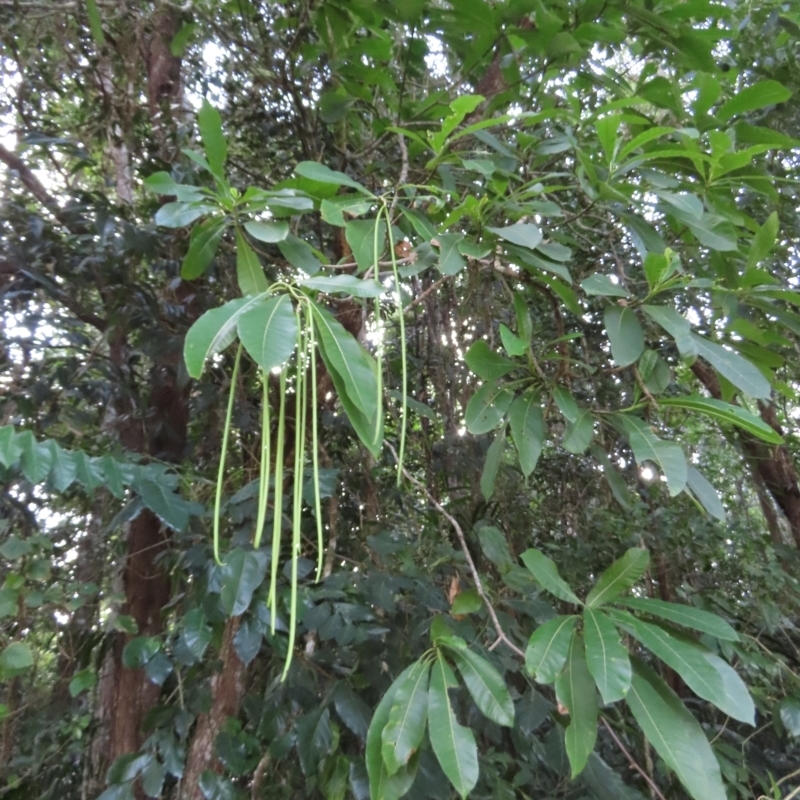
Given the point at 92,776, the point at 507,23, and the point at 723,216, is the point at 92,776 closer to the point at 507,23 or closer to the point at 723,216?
the point at 723,216

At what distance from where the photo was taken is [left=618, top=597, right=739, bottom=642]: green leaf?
0.78m

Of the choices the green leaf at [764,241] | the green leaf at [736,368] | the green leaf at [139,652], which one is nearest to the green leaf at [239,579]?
the green leaf at [139,652]

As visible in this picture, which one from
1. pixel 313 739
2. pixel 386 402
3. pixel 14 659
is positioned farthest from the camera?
pixel 386 402

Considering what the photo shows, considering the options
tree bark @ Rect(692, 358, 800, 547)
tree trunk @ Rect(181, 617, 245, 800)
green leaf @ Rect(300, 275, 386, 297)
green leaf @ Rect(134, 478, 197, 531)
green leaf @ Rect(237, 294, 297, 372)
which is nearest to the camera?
green leaf @ Rect(237, 294, 297, 372)

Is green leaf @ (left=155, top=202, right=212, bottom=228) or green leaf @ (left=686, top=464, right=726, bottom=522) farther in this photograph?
green leaf @ (left=686, top=464, right=726, bottom=522)

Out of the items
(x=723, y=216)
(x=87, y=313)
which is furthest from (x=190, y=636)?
(x=723, y=216)

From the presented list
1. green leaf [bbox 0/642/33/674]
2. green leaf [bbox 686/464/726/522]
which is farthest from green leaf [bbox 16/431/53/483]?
green leaf [bbox 686/464/726/522]

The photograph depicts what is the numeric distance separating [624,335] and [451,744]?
61cm

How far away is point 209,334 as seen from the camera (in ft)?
1.81

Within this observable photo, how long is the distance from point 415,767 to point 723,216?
0.97 meters

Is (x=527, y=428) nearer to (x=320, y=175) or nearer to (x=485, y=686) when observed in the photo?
(x=485, y=686)

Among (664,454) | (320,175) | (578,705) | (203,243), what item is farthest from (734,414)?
(203,243)

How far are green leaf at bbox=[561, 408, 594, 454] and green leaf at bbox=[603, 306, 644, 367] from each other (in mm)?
103

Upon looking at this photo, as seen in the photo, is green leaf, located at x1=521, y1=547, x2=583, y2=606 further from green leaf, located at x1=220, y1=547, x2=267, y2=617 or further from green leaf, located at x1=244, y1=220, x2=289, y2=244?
green leaf, located at x1=244, y1=220, x2=289, y2=244
